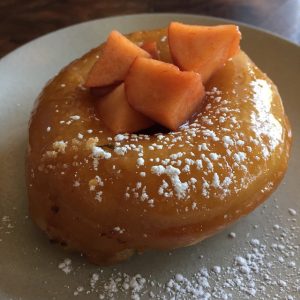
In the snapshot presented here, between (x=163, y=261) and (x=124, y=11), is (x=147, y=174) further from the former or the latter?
(x=124, y=11)

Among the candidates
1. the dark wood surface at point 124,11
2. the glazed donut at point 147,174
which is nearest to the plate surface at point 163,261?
the glazed donut at point 147,174

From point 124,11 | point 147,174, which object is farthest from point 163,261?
point 124,11

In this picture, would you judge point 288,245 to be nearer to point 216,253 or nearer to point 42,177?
point 216,253

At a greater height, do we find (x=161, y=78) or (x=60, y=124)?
(x=161, y=78)

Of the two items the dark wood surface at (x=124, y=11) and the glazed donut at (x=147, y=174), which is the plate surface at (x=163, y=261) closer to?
the glazed donut at (x=147, y=174)

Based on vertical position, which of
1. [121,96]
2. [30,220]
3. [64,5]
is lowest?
[30,220]

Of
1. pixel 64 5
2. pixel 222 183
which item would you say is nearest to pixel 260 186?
pixel 222 183
